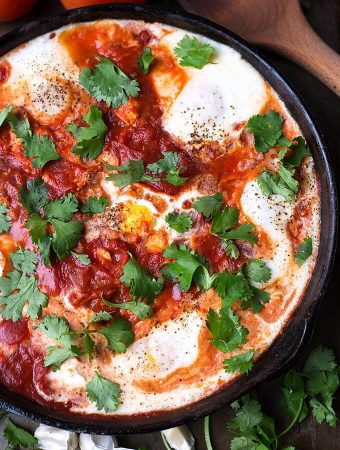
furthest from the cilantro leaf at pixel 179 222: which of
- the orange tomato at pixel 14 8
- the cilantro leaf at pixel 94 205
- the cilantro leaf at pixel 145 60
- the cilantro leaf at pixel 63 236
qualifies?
the orange tomato at pixel 14 8

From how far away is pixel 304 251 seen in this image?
2.98 m

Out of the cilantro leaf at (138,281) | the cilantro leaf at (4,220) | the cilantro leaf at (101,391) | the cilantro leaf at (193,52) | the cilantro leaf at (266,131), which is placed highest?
the cilantro leaf at (193,52)

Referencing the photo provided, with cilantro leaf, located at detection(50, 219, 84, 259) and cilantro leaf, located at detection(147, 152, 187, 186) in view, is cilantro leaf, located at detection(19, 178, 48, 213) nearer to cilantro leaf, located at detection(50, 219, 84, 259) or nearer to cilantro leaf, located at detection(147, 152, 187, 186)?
cilantro leaf, located at detection(50, 219, 84, 259)

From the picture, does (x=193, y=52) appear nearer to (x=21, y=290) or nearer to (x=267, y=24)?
(x=267, y=24)

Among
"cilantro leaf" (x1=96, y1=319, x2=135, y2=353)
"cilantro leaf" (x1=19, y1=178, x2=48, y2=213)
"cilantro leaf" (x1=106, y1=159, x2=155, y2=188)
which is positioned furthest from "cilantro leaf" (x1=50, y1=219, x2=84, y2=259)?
"cilantro leaf" (x1=96, y1=319, x2=135, y2=353)

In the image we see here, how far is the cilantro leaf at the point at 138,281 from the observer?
289 centimetres

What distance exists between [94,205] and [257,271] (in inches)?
28.9

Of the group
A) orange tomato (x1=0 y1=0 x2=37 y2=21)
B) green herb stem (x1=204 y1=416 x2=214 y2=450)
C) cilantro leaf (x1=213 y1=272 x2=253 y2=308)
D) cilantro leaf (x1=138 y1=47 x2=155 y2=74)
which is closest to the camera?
cilantro leaf (x1=213 y1=272 x2=253 y2=308)

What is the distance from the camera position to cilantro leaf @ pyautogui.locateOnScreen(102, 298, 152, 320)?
292 centimetres

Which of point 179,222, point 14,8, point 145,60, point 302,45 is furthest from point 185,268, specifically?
point 14,8

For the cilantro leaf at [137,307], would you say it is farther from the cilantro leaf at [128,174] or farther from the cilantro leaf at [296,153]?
the cilantro leaf at [296,153]

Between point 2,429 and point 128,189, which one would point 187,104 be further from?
point 2,429

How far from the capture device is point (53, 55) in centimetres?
302

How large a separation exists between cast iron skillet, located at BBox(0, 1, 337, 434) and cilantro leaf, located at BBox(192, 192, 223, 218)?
471mm
